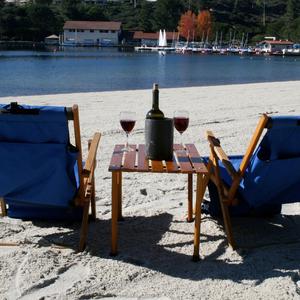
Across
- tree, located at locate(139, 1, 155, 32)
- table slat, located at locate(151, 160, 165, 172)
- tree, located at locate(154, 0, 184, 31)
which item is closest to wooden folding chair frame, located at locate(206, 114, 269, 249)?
table slat, located at locate(151, 160, 165, 172)

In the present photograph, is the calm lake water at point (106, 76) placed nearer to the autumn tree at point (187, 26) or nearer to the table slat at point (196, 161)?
the table slat at point (196, 161)

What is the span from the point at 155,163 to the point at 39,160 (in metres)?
0.64

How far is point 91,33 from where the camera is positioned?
11950 centimetres

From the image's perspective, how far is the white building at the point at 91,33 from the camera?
117188mm

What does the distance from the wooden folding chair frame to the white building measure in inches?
4583

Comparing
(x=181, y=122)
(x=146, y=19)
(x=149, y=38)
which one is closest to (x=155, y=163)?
(x=181, y=122)

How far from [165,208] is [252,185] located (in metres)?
0.96

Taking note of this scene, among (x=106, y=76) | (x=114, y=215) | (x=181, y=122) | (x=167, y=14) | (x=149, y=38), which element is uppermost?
(x=181, y=122)

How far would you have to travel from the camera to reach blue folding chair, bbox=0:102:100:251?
9.52ft

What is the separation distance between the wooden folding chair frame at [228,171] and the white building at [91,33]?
116406mm

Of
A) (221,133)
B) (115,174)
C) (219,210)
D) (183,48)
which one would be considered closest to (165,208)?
(219,210)

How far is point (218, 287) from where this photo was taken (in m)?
2.70

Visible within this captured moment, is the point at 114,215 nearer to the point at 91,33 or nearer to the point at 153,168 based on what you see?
the point at 153,168

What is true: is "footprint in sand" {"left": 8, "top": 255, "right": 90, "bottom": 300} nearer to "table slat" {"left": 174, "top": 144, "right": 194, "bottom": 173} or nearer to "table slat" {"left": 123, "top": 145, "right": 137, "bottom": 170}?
"table slat" {"left": 123, "top": 145, "right": 137, "bottom": 170}
